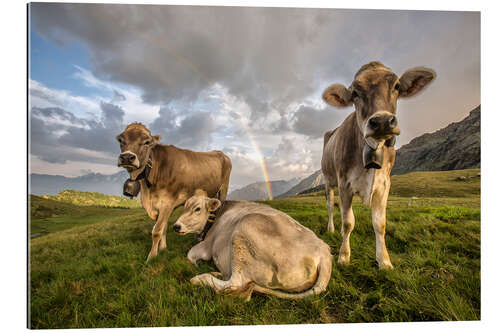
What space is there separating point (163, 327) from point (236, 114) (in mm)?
3466

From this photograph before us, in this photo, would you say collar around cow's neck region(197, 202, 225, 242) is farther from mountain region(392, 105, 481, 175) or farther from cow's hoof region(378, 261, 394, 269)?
mountain region(392, 105, 481, 175)

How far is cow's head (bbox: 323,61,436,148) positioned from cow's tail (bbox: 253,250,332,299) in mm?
1345

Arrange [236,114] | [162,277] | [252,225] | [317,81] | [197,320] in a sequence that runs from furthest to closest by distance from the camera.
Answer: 1. [236,114]
2. [317,81]
3. [162,277]
4. [252,225]
5. [197,320]

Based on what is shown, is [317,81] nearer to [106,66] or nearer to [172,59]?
[172,59]

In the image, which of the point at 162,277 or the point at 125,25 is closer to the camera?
the point at 162,277

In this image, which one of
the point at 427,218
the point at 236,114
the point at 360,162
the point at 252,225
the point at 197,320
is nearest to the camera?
the point at 197,320

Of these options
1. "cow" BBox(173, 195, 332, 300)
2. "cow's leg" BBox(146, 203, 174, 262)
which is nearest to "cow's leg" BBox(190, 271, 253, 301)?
"cow" BBox(173, 195, 332, 300)

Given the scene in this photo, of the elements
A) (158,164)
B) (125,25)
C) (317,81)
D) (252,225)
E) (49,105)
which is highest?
(125,25)

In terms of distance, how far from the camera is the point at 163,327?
193 centimetres

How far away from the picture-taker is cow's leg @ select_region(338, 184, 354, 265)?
8.92ft

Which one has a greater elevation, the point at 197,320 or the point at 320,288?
the point at 320,288

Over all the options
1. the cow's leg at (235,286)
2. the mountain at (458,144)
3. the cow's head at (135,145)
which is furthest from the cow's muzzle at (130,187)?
the mountain at (458,144)

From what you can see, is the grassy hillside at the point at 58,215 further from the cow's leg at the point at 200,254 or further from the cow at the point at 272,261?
the cow at the point at 272,261

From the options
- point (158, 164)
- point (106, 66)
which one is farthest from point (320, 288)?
point (106, 66)
